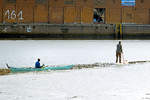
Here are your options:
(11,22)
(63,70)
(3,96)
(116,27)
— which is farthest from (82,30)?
(3,96)

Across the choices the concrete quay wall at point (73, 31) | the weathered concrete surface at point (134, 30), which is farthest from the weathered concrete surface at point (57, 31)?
the weathered concrete surface at point (134, 30)

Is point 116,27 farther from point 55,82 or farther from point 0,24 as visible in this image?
point 55,82

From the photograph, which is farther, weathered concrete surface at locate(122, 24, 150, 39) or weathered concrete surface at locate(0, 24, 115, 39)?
weathered concrete surface at locate(122, 24, 150, 39)

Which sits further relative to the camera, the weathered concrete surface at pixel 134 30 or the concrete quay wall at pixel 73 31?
the weathered concrete surface at pixel 134 30

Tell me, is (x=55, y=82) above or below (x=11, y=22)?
below

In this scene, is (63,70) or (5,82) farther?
(63,70)

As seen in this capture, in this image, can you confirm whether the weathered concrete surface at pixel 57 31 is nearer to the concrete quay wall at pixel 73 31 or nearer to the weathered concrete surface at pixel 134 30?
the concrete quay wall at pixel 73 31

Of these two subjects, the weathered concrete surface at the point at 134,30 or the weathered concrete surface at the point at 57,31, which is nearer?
the weathered concrete surface at the point at 57,31

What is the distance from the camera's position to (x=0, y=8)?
44531 millimetres

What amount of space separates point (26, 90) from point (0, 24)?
32775 mm

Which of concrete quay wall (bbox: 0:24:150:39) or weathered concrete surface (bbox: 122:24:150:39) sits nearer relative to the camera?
concrete quay wall (bbox: 0:24:150:39)

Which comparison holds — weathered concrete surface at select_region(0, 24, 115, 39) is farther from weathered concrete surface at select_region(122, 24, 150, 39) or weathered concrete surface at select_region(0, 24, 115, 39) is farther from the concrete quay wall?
weathered concrete surface at select_region(122, 24, 150, 39)

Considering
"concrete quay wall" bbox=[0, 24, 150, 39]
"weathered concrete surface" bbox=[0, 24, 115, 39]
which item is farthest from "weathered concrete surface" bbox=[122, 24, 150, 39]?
"weathered concrete surface" bbox=[0, 24, 115, 39]

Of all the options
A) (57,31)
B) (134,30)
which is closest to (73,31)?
(57,31)
